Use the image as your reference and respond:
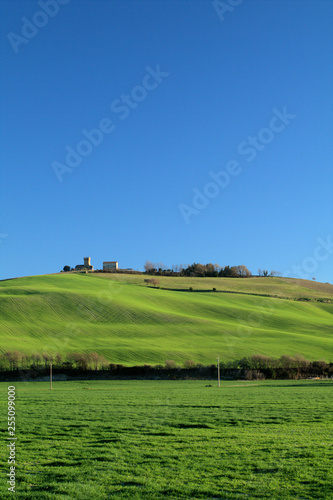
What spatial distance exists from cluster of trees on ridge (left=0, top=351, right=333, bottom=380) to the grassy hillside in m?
3.66

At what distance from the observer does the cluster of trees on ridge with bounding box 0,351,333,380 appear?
5609 cm

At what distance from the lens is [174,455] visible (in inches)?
473

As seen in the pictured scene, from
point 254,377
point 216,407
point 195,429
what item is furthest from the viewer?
point 254,377

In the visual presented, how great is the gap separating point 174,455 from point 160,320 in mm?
72781

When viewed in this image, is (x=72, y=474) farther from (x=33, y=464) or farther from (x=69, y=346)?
(x=69, y=346)

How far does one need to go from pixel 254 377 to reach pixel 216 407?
115ft

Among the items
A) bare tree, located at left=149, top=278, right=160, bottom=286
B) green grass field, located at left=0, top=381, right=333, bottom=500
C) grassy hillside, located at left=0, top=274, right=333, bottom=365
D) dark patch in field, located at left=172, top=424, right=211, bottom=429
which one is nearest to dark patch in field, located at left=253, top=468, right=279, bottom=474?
green grass field, located at left=0, top=381, right=333, bottom=500

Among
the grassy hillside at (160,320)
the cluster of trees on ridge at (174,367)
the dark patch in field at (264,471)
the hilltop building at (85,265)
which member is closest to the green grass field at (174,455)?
the dark patch in field at (264,471)

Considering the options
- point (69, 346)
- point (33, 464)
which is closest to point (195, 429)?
point (33, 464)

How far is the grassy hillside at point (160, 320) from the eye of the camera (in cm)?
6662

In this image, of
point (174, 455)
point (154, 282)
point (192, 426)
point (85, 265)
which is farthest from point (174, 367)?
point (85, 265)

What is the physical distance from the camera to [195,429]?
1666 centimetres

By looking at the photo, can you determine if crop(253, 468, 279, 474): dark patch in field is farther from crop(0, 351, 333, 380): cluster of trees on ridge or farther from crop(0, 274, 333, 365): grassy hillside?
crop(0, 274, 333, 365): grassy hillside

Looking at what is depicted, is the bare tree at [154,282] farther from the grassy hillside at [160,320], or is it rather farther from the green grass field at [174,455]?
the green grass field at [174,455]
